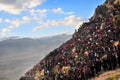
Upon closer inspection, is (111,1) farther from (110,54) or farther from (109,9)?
(110,54)

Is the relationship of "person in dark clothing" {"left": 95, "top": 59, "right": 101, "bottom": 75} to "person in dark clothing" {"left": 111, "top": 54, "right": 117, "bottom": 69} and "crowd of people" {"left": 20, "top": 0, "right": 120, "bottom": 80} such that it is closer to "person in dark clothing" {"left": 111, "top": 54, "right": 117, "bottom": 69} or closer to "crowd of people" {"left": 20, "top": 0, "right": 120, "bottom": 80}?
"crowd of people" {"left": 20, "top": 0, "right": 120, "bottom": 80}

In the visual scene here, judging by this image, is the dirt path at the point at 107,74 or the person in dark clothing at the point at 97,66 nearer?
the dirt path at the point at 107,74

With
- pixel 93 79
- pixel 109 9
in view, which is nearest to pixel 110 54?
pixel 93 79

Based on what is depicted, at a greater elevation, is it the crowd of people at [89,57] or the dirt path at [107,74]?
the crowd of people at [89,57]

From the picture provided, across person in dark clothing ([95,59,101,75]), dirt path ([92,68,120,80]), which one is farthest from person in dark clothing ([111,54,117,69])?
person in dark clothing ([95,59,101,75])

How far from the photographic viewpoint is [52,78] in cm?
6594

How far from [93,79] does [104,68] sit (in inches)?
113

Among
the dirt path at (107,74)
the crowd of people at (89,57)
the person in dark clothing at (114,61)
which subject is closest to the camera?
the dirt path at (107,74)

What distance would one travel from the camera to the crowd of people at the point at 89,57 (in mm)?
55000

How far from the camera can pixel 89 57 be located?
5966cm

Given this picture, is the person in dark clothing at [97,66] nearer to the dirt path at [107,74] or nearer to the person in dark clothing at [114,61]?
the dirt path at [107,74]

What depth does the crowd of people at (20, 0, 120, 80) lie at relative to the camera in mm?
55000

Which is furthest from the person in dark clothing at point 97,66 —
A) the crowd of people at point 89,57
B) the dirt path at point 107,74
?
the dirt path at point 107,74

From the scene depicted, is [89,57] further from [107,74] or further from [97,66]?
[107,74]
